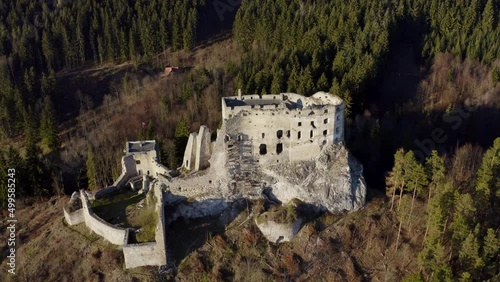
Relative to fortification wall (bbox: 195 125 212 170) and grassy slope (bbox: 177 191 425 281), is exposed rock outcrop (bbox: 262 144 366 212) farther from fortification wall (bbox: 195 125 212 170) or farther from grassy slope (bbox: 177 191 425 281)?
fortification wall (bbox: 195 125 212 170)

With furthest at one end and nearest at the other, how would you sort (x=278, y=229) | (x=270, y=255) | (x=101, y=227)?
(x=101, y=227) < (x=278, y=229) < (x=270, y=255)

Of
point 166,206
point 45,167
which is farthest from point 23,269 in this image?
point 45,167

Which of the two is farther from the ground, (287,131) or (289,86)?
(287,131)

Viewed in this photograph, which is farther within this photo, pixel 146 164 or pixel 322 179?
pixel 146 164

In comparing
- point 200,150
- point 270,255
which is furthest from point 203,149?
point 270,255

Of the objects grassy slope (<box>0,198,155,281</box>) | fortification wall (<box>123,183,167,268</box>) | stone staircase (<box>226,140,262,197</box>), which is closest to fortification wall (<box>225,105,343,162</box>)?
stone staircase (<box>226,140,262,197</box>)

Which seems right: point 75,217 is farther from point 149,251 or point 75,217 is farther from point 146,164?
point 149,251
